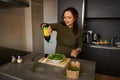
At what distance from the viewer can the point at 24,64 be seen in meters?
1.27

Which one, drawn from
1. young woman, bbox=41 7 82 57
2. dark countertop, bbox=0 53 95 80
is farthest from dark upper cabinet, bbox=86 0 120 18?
dark countertop, bbox=0 53 95 80

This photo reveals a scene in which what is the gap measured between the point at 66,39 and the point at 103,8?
50.6 inches

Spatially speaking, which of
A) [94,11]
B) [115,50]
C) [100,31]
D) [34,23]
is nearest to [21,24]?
[34,23]

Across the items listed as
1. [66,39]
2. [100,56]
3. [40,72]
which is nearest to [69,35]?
[66,39]

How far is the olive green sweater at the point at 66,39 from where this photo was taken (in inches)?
64.4

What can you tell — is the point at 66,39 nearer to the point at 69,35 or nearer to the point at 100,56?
the point at 69,35

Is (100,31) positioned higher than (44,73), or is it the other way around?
(100,31)

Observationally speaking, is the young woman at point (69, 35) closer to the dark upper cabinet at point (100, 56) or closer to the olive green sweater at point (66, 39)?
the olive green sweater at point (66, 39)

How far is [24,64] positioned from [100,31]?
2150 millimetres

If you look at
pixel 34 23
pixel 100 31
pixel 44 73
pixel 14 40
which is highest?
pixel 34 23

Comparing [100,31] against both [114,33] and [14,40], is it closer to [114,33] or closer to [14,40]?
[114,33]

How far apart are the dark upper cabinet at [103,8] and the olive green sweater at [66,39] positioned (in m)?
1.08

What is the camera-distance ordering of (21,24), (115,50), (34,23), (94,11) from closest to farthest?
(115,50)
(94,11)
(21,24)
(34,23)

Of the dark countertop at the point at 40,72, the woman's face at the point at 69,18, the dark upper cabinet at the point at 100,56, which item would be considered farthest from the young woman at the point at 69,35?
the dark upper cabinet at the point at 100,56
